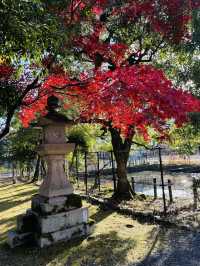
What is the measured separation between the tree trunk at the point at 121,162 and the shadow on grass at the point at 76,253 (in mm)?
4976

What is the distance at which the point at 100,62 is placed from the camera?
444 inches

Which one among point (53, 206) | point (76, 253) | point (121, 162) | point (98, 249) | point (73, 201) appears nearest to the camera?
point (76, 253)

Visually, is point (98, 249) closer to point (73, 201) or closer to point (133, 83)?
point (73, 201)

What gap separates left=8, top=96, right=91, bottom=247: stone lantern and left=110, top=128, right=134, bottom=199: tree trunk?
4598 mm

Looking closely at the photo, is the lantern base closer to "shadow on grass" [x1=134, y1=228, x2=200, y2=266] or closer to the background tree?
"shadow on grass" [x1=134, y1=228, x2=200, y2=266]

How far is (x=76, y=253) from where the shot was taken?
6.68 meters

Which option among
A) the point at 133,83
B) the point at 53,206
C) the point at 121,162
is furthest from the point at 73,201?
the point at 121,162

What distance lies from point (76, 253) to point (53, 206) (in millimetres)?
1355

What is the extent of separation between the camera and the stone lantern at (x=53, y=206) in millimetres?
7320

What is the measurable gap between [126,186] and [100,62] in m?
5.30

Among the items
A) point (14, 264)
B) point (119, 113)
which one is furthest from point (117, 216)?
point (14, 264)

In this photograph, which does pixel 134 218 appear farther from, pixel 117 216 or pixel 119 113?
pixel 119 113

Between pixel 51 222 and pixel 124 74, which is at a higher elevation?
pixel 124 74

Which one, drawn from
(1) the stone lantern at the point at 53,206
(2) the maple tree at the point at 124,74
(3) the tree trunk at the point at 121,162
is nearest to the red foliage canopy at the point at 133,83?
(2) the maple tree at the point at 124,74
